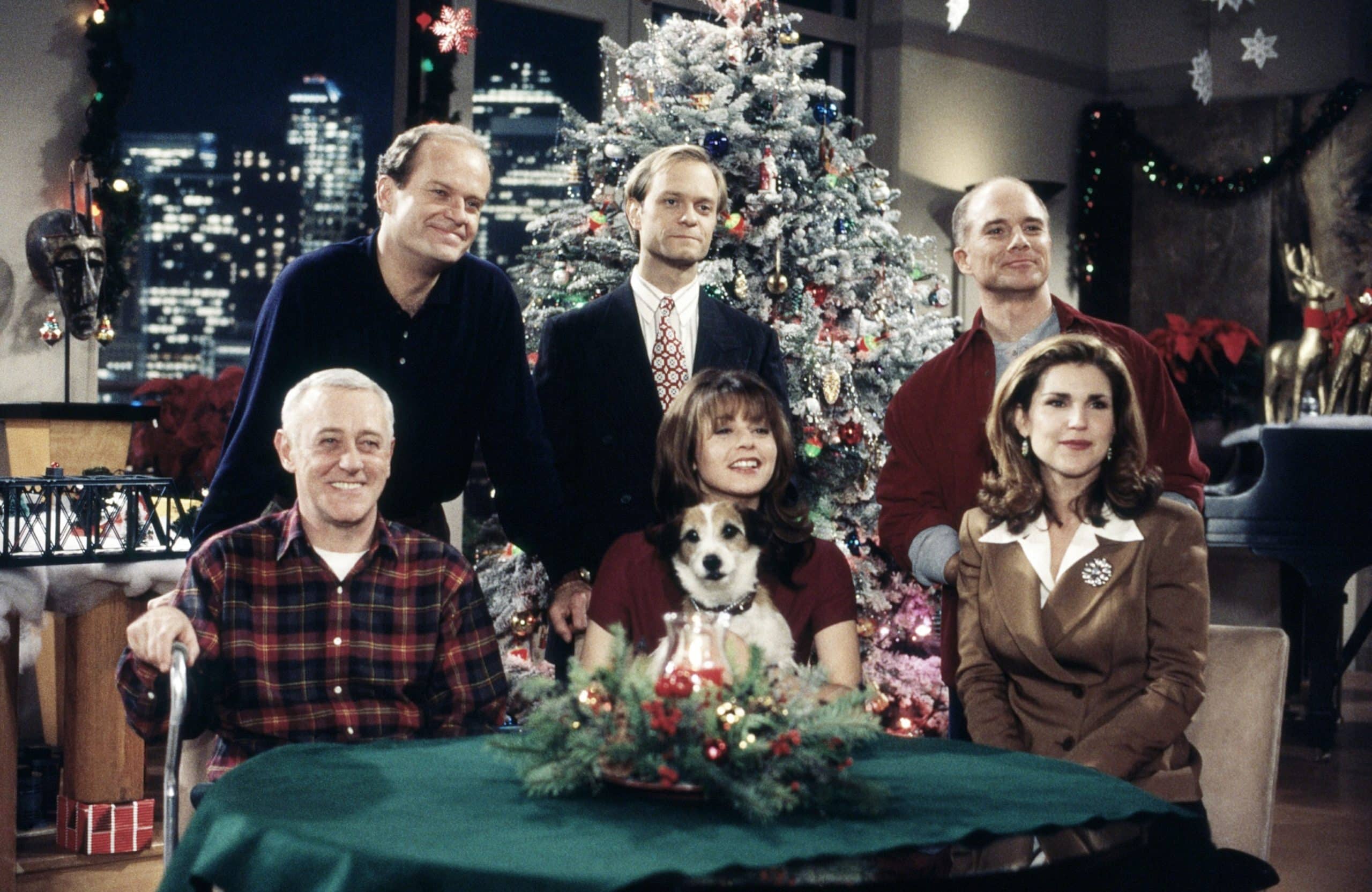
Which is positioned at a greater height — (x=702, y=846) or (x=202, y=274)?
(x=202, y=274)

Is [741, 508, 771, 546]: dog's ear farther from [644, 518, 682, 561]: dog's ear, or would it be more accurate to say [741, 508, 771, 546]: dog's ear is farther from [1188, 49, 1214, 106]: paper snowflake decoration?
[1188, 49, 1214, 106]: paper snowflake decoration

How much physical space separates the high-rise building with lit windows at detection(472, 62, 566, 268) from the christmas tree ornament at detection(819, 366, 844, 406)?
2538 millimetres

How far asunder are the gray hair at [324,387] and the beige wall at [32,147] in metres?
3.79

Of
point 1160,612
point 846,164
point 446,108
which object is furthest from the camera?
point 446,108

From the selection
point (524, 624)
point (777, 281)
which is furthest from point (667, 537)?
point (777, 281)

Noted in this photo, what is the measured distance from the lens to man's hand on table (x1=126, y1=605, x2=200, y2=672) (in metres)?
2.16

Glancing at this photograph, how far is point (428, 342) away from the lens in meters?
2.90

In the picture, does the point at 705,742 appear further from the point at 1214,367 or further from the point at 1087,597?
the point at 1214,367

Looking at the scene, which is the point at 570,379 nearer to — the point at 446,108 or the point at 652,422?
the point at 652,422

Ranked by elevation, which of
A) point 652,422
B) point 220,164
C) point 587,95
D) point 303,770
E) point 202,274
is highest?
point 587,95

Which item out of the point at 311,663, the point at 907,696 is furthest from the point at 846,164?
the point at 311,663

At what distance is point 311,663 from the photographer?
236cm

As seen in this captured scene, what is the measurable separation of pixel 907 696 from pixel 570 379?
265 cm

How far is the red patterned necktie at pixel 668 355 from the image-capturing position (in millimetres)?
3139
